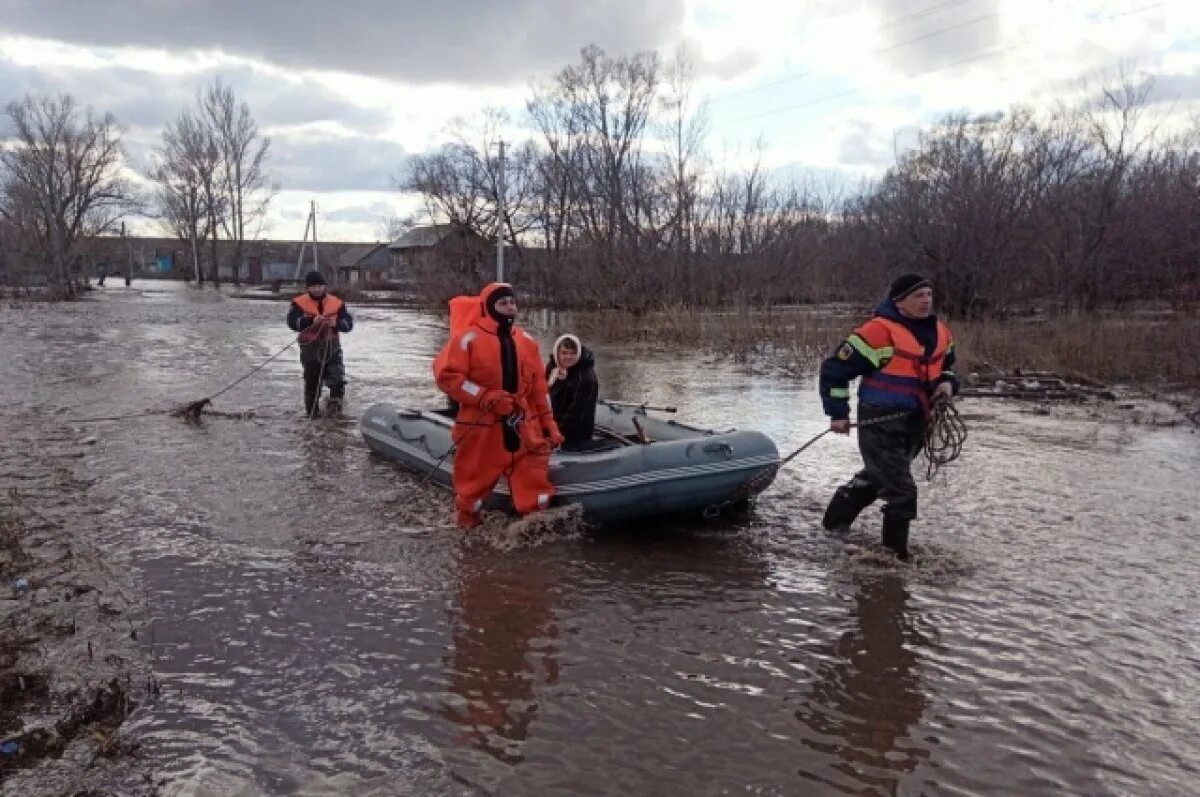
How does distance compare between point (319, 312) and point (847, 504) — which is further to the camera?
point (319, 312)

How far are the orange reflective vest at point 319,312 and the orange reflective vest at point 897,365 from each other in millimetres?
6727

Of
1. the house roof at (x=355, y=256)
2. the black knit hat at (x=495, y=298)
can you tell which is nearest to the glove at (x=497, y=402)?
the black knit hat at (x=495, y=298)

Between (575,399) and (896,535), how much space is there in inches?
91.2

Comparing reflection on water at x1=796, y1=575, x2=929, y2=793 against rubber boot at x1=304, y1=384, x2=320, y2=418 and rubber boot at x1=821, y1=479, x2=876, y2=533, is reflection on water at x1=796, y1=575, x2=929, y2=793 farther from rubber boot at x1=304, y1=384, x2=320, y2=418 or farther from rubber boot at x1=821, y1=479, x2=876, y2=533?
rubber boot at x1=304, y1=384, x2=320, y2=418

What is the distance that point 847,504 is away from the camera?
232 inches

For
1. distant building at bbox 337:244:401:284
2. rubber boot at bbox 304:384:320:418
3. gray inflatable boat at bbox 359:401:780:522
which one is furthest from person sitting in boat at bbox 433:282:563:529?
distant building at bbox 337:244:401:284

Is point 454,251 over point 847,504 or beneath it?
over

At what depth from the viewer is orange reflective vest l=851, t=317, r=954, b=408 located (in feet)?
17.3

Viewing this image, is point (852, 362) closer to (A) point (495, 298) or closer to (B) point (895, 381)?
(B) point (895, 381)

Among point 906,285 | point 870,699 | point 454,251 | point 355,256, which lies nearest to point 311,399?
point 906,285

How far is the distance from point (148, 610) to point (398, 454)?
3184mm

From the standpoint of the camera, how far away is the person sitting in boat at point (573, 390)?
256 inches

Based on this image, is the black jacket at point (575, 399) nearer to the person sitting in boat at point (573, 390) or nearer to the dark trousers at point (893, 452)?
the person sitting in boat at point (573, 390)

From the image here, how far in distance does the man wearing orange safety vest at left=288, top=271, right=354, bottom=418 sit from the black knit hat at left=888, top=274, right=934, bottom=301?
265 inches
